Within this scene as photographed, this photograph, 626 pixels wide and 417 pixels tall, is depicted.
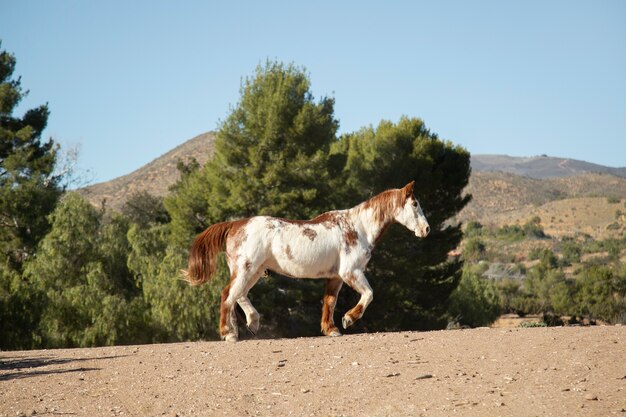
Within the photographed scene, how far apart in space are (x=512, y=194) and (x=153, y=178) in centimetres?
5894

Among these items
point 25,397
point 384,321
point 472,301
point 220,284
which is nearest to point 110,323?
point 220,284

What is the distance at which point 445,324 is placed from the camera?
41.4m

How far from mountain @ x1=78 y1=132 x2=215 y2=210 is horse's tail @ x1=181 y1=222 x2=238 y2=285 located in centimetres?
7189

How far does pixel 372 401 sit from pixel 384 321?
2952cm

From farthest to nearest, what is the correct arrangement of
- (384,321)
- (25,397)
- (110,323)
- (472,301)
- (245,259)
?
(472,301), (384,321), (110,323), (245,259), (25,397)

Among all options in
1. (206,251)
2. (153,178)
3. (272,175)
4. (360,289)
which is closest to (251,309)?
(206,251)

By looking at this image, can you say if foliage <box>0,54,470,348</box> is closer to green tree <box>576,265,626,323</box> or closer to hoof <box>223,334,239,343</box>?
green tree <box>576,265,626,323</box>

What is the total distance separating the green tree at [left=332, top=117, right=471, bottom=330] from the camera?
38.2 m

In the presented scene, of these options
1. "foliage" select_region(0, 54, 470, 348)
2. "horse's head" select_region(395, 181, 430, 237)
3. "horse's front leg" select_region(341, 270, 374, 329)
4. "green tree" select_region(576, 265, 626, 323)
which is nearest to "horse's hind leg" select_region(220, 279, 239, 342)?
"horse's front leg" select_region(341, 270, 374, 329)

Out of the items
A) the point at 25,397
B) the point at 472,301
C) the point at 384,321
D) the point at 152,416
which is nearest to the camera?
the point at 152,416

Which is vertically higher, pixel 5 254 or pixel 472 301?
pixel 5 254

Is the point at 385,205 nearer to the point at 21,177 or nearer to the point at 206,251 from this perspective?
the point at 206,251

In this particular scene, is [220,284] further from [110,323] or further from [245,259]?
[245,259]

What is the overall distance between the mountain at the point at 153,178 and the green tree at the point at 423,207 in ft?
158
